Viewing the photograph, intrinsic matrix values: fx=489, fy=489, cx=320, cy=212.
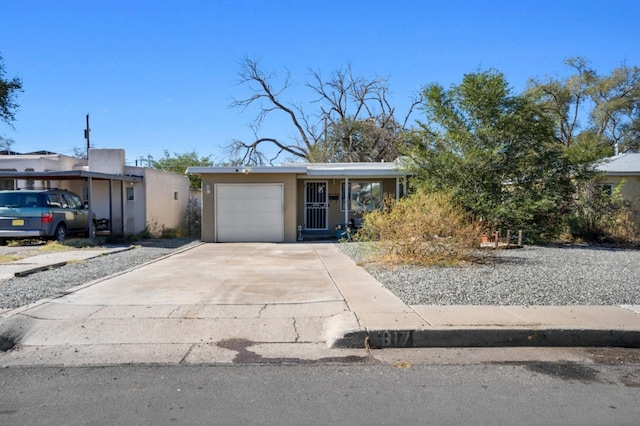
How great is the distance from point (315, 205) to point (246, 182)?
3.02m

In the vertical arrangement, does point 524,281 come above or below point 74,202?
below

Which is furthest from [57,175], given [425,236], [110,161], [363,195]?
[425,236]

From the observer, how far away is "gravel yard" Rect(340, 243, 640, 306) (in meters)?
7.42

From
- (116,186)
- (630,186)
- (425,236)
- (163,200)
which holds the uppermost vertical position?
(116,186)

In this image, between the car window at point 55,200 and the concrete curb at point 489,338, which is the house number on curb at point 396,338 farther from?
the car window at point 55,200

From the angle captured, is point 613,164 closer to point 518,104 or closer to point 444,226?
point 518,104

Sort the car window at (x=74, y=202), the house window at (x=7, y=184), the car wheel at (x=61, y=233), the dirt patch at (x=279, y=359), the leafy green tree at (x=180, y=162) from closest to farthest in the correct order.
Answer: the dirt patch at (x=279, y=359), the car wheel at (x=61, y=233), the car window at (x=74, y=202), the house window at (x=7, y=184), the leafy green tree at (x=180, y=162)

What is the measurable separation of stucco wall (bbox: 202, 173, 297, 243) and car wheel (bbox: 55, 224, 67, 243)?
4580mm

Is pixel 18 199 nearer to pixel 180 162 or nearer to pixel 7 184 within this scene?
pixel 7 184

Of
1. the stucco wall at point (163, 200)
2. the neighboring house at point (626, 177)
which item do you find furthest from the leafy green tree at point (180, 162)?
the neighboring house at point (626, 177)

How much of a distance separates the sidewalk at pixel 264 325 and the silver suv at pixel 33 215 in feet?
28.1

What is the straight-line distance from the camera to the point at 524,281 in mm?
8680

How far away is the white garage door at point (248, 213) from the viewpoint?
59.3 ft

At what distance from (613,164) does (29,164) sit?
24496mm
